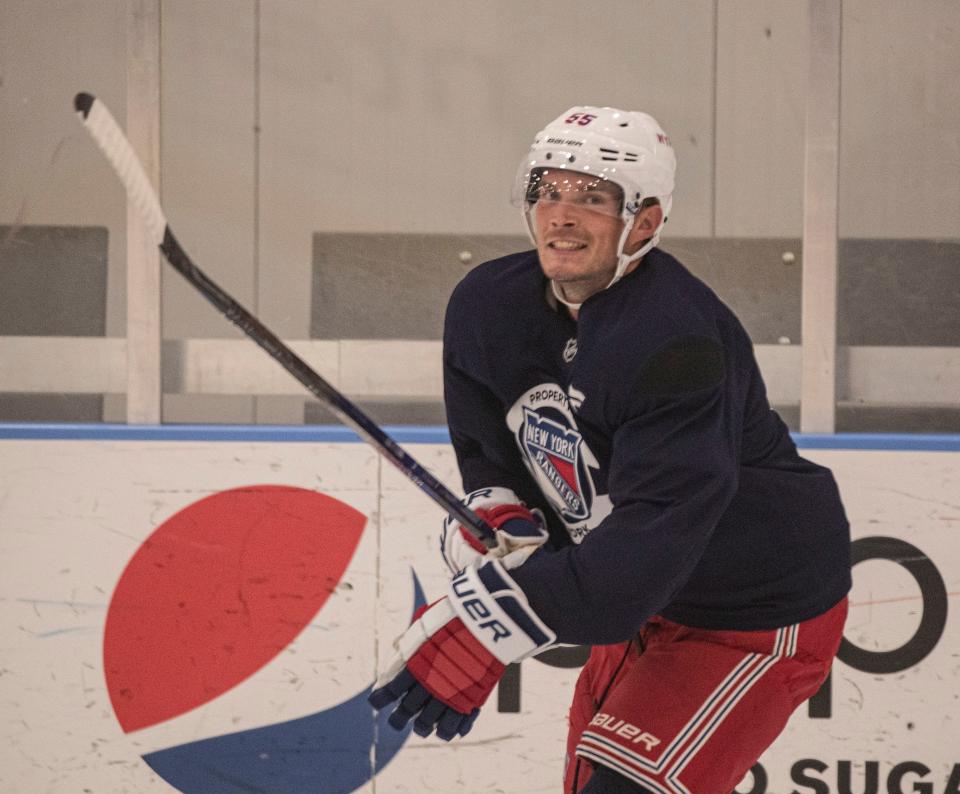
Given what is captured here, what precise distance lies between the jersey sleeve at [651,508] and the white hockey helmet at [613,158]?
226 mm


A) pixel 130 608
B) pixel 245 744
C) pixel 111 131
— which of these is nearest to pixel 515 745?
pixel 245 744

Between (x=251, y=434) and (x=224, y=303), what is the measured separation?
115cm

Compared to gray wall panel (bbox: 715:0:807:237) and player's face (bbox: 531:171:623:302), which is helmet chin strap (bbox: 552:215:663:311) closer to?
player's face (bbox: 531:171:623:302)

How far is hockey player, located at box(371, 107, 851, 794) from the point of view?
1.57 meters

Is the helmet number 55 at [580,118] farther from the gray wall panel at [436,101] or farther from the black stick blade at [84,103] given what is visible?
the gray wall panel at [436,101]

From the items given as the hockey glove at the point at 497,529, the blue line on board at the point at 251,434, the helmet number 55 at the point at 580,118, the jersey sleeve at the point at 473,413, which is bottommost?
the hockey glove at the point at 497,529

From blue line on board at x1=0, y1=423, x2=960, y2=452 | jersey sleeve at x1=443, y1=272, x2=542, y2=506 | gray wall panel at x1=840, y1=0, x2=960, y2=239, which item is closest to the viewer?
jersey sleeve at x1=443, y1=272, x2=542, y2=506

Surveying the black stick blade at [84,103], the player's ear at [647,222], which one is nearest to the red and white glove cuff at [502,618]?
the player's ear at [647,222]

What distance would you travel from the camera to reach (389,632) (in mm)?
2744

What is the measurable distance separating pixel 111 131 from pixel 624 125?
0.64 metres

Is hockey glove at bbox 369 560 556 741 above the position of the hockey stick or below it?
below

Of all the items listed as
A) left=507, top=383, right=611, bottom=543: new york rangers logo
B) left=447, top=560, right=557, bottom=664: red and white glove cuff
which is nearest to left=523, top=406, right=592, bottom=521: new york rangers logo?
left=507, top=383, right=611, bottom=543: new york rangers logo

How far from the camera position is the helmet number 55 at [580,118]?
68.6 inches

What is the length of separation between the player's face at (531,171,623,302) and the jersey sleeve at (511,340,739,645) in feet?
0.61
